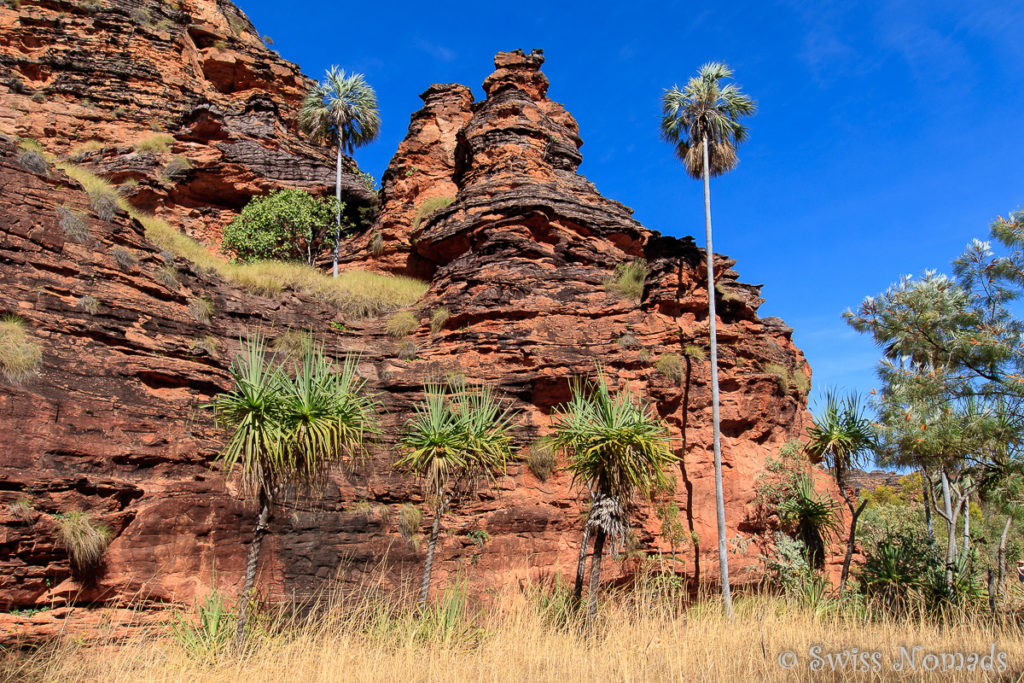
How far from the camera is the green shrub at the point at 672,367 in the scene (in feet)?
56.9

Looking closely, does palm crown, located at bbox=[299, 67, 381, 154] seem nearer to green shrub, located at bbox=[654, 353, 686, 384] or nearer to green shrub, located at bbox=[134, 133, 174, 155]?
green shrub, located at bbox=[134, 133, 174, 155]

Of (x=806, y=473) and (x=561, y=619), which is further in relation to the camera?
(x=806, y=473)

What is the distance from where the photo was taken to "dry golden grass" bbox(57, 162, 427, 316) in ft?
66.6

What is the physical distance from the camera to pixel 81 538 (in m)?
10.6

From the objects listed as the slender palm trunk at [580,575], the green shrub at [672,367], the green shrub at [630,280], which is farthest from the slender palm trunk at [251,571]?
the green shrub at [630,280]

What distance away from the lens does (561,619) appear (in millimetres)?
14125

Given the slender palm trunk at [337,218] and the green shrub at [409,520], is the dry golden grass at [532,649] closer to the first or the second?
the green shrub at [409,520]

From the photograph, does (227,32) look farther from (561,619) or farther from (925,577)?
(925,577)

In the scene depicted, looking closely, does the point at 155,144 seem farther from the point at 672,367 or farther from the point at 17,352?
the point at 672,367

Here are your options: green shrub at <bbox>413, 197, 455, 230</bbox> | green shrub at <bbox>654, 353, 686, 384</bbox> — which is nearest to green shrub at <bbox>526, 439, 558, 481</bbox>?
green shrub at <bbox>654, 353, 686, 384</bbox>

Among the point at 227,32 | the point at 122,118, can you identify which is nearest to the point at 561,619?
the point at 122,118

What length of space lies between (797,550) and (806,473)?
2.10 metres

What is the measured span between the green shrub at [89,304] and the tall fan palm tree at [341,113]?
709 inches

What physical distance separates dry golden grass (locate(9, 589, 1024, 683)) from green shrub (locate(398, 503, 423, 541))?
154 cm
